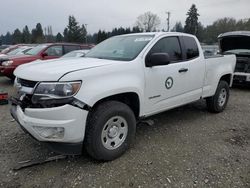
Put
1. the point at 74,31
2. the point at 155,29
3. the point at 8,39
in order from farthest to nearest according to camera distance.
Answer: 1. the point at 8,39
2. the point at 74,31
3. the point at 155,29

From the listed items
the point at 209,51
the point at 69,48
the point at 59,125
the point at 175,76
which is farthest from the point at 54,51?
the point at 59,125

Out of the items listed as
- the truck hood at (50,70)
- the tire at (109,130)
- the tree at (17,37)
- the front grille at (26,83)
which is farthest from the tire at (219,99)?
the tree at (17,37)

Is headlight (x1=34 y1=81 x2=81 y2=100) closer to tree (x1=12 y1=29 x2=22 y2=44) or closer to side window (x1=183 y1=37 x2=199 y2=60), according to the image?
side window (x1=183 y1=37 x2=199 y2=60)

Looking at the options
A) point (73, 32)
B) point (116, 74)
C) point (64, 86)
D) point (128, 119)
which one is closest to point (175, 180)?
point (128, 119)

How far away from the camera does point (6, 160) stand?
11.4 ft

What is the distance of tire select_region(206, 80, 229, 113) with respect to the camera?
18.5ft

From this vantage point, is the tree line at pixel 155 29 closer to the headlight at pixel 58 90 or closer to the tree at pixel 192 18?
the tree at pixel 192 18

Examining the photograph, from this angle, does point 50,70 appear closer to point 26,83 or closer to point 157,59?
point 26,83

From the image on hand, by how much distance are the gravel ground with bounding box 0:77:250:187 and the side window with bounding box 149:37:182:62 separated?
1385mm

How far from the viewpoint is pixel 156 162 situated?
11.3 feet

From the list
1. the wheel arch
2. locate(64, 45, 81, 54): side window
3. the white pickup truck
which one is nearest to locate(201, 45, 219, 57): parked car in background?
the white pickup truck

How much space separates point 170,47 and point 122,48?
35.5 inches

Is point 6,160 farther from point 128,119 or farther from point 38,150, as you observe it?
point 128,119

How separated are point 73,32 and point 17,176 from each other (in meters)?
69.5
